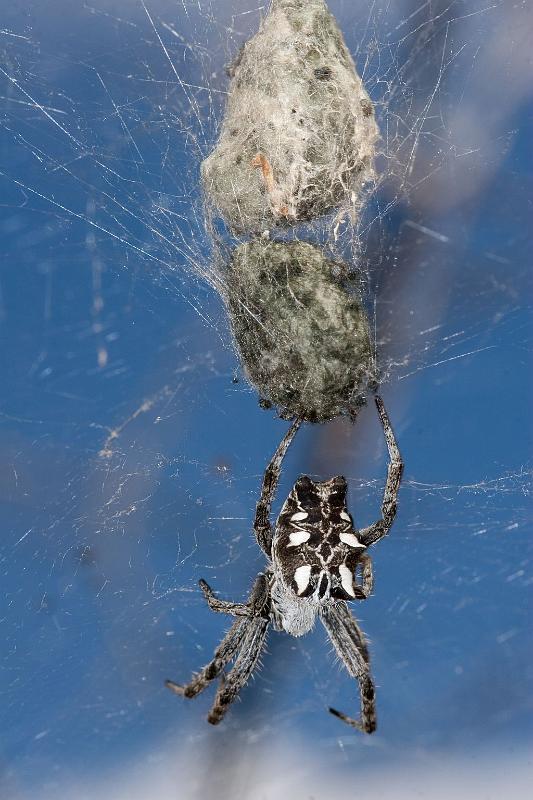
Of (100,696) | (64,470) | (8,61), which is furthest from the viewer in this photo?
(100,696)

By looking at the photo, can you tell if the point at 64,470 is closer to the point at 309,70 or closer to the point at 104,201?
the point at 104,201

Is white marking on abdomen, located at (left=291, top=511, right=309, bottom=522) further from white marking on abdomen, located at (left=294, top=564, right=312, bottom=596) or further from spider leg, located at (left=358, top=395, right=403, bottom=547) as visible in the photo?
spider leg, located at (left=358, top=395, right=403, bottom=547)

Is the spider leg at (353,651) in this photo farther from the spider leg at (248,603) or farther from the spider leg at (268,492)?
the spider leg at (268,492)

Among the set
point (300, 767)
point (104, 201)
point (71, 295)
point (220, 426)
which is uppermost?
point (104, 201)

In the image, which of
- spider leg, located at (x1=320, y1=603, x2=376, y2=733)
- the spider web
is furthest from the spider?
the spider web

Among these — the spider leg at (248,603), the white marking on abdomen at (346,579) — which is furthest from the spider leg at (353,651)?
the white marking on abdomen at (346,579)

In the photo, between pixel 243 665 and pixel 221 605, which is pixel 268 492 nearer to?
pixel 221 605

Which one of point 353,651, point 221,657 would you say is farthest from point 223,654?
point 353,651

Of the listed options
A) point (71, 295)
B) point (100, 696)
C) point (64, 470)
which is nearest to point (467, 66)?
point (71, 295)
